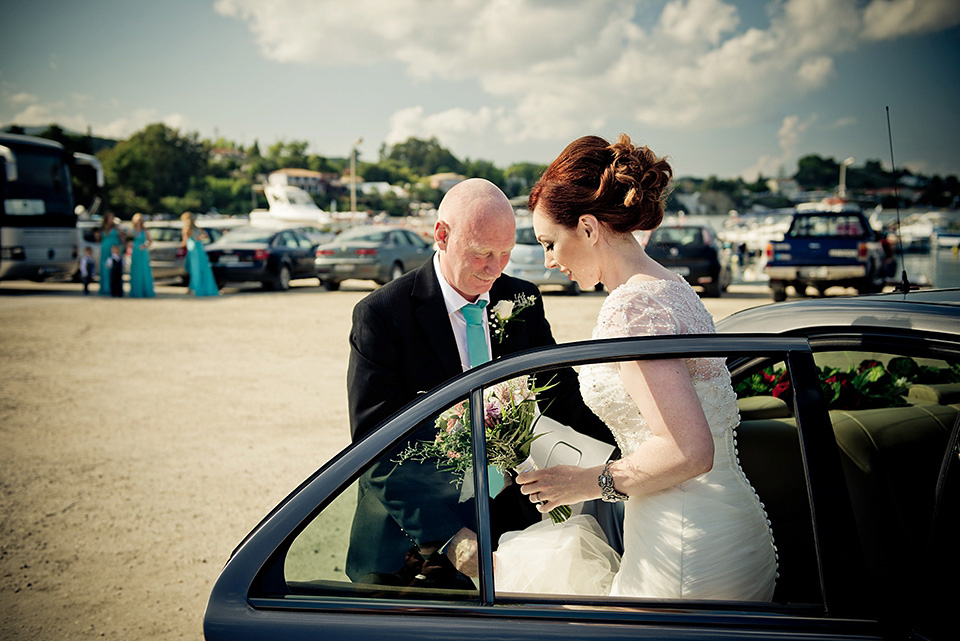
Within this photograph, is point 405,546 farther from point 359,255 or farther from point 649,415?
point 359,255

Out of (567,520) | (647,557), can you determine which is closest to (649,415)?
(647,557)

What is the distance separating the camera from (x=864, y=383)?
265cm

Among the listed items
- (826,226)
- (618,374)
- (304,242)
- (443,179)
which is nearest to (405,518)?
(618,374)

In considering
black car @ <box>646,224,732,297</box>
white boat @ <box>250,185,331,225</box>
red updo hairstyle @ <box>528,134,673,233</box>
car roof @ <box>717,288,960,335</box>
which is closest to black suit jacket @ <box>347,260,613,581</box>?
red updo hairstyle @ <box>528,134,673,233</box>

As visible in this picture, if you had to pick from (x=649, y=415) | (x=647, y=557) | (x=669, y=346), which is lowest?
(x=647, y=557)

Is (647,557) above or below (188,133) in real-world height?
below

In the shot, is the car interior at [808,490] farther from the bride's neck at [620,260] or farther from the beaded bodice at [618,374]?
the bride's neck at [620,260]

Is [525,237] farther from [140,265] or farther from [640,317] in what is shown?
[640,317]

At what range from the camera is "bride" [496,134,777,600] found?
1517mm

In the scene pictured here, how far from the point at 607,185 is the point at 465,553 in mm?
1043

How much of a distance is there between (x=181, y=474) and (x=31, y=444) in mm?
1611

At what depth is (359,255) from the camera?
17.7 m

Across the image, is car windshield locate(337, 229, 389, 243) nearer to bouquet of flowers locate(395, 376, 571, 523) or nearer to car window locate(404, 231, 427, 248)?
car window locate(404, 231, 427, 248)

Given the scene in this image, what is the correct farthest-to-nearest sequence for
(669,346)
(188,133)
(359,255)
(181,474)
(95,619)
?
1. (188,133)
2. (359,255)
3. (181,474)
4. (95,619)
5. (669,346)
